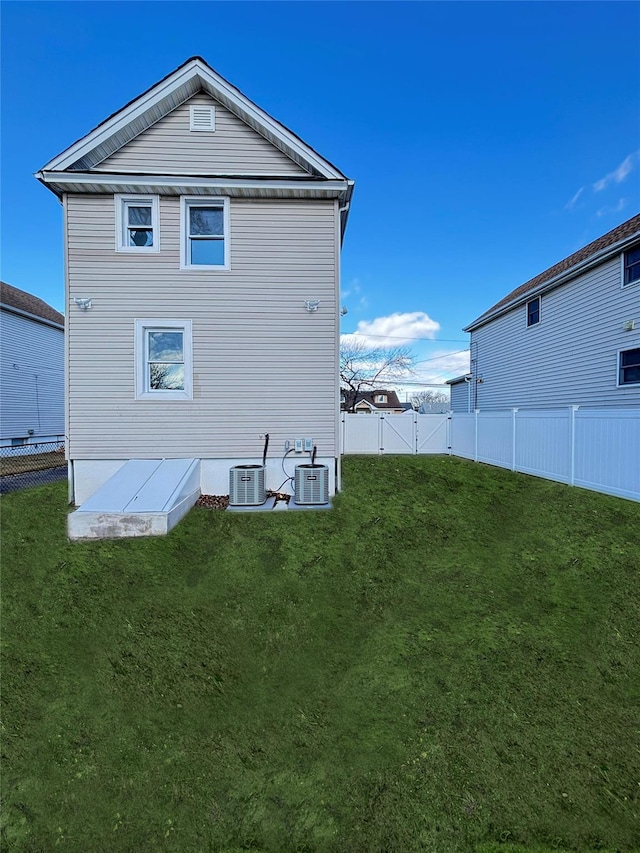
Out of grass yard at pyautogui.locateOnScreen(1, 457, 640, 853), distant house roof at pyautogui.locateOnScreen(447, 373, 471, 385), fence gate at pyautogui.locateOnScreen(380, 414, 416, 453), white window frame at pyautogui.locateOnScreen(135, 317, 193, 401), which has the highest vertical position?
distant house roof at pyautogui.locateOnScreen(447, 373, 471, 385)

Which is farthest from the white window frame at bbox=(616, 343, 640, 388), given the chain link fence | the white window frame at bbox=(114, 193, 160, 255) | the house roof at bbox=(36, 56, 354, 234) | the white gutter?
the white gutter

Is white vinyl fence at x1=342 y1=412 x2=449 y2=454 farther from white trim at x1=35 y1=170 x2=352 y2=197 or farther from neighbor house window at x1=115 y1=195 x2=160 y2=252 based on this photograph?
neighbor house window at x1=115 y1=195 x2=160 y2=252

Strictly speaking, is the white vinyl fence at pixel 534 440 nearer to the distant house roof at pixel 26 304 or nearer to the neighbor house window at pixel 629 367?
the neighbor house window at pixel 629 367

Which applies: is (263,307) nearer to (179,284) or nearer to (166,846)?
(179,284)

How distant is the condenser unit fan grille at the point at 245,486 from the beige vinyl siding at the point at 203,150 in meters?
5.90

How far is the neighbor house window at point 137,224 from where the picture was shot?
7.14m

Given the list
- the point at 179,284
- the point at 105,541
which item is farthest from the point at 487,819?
the point at 179,284

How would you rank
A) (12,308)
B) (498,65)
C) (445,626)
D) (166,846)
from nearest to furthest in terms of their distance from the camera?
(166,846), (445,626), (498,65), (12,308)

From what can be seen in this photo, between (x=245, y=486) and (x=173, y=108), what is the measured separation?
25.3ft

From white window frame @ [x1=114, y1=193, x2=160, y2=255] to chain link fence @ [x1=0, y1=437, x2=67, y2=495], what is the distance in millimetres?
5699

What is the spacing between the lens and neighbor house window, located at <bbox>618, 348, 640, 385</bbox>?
1036cm

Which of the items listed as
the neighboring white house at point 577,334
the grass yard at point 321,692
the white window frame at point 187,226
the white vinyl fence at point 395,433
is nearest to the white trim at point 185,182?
the white window frame at point 187,226

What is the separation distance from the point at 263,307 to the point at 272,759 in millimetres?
6852

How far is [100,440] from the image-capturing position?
23.6 feet
